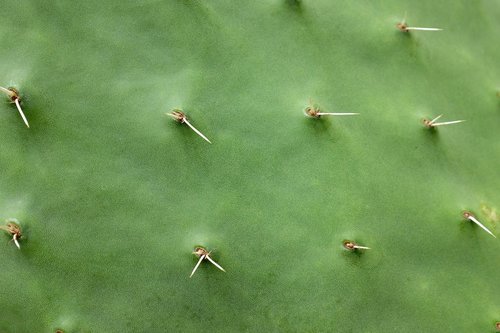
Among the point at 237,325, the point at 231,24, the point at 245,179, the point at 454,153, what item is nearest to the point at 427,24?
the point at 454,153

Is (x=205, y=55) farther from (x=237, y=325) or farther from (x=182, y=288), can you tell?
(x=237, y=325)

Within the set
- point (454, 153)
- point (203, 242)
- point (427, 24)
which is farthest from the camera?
point (427, 24)

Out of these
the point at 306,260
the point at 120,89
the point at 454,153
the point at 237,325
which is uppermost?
the point at 120,89

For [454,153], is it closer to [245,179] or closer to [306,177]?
[306,177]

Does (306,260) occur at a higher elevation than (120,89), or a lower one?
lower

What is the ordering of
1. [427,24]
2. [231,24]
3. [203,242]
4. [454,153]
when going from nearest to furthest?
[203,242] → [231,24] → [454,153] → [427,24]

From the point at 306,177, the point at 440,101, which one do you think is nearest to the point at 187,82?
the point at 306,177

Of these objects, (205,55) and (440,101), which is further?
(440,101)
